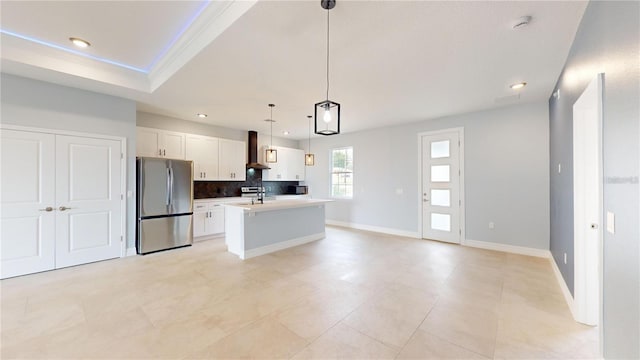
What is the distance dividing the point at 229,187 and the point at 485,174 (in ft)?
19.0

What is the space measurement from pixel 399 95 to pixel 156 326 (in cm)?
417

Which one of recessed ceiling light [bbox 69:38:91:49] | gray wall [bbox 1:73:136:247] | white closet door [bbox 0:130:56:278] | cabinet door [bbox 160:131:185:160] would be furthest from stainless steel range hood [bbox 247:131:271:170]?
recessed ceiling light [bbox 69:38:91:49]

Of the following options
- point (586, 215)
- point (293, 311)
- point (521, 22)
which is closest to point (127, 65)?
point (293, 311)

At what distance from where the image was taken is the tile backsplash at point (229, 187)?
5906mm

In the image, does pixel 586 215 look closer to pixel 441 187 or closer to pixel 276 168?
pixel 441 187

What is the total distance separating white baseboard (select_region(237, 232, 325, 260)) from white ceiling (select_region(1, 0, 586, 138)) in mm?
2568

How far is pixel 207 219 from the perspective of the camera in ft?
17.8

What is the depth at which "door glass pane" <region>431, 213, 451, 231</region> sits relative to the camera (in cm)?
523

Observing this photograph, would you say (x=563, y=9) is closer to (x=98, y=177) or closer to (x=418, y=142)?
(x=418, y=142)

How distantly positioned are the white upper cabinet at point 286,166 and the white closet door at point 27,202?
424cm

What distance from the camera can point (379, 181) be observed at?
6.33 metres

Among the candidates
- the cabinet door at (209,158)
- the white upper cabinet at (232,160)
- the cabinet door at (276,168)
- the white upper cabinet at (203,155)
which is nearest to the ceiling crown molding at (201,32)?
the white upper cabinet at (203,155)

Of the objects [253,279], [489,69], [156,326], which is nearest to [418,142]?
[489,69]

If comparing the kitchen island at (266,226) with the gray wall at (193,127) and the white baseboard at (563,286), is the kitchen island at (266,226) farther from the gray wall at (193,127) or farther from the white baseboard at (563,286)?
the white baseboard at (563,286)
